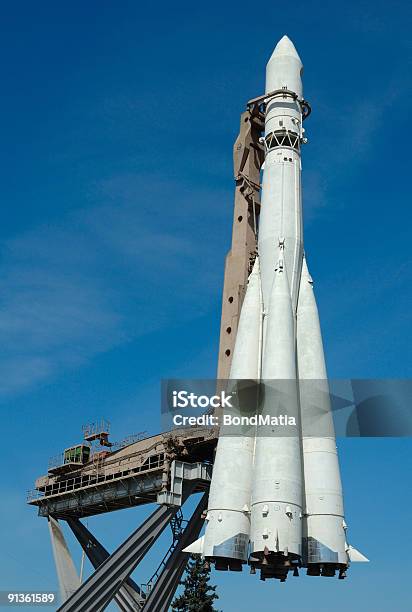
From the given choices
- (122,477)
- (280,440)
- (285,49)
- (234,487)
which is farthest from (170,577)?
(285,49)

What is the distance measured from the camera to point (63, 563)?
4659 centimetres

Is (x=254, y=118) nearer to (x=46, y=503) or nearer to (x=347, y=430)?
(x=347, y=430)

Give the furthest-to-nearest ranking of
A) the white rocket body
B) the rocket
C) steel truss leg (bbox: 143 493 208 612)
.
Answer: steel truss leg (bbox: 143 493 208 612) → the white rocket body → the rocket

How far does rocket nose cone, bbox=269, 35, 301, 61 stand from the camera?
137 ft

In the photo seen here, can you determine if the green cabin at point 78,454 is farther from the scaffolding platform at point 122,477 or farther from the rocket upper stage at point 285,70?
the rocket upper stage at point 285,70

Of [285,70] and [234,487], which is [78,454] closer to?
[234,487]

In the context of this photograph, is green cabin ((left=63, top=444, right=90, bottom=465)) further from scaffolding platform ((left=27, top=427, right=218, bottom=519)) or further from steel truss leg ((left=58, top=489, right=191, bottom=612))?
steel truss leg ((left=58, top=489, right=191, bottom=612))

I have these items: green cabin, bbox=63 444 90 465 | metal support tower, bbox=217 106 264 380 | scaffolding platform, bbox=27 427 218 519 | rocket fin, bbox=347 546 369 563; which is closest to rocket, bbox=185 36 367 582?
rocket fin, bbox=347 546 369 563

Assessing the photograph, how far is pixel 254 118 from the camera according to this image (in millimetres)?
45031

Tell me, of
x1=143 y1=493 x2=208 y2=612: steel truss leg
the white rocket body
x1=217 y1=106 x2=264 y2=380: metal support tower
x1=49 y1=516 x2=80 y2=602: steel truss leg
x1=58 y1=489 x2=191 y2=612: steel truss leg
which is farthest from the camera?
x1=49 y1=516 x2=80 y2=602: steel truss leg

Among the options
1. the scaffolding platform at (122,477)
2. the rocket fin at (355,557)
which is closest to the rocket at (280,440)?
the rocket fin at (355,557)

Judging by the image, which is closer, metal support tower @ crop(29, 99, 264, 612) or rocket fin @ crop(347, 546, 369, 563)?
rocket fin @ crop(347, 546, 369, 563)

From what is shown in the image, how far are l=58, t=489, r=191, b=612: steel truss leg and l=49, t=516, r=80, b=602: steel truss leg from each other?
8.39 m

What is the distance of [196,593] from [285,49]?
29.8 metres
